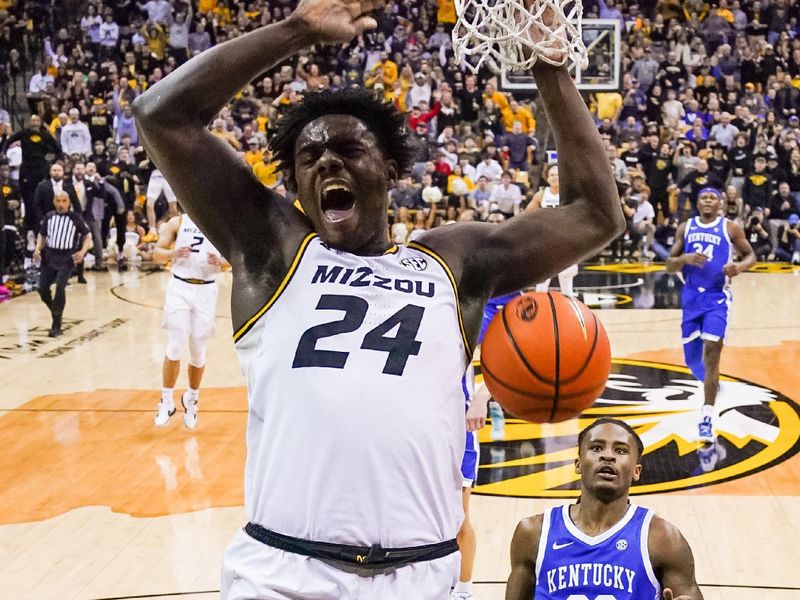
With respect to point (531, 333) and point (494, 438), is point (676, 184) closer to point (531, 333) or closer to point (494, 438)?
point (494, 438)

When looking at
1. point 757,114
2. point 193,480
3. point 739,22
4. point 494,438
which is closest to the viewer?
point 193,480

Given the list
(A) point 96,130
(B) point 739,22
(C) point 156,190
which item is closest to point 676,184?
(B) point 739,22

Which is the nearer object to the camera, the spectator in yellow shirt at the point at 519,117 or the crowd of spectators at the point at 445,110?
the crowd of spectators at the point at 445,110

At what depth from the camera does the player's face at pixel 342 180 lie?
8.26 ft

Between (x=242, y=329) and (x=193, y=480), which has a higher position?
(x=242, y=329)

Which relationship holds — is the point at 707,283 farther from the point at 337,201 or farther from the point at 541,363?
the point at 337,201

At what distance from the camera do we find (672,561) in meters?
4.02

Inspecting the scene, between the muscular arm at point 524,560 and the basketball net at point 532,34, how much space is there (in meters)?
2.02

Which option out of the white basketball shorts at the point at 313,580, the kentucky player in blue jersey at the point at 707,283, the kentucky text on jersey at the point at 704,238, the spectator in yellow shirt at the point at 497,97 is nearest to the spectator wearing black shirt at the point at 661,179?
the spectator in yellow shirt at the point at 497,97

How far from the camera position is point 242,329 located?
8.15 feet

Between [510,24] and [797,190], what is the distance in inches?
630

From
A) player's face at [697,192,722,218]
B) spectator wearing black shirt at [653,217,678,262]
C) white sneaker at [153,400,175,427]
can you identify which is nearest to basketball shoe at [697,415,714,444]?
player's face at [697,192,722,218]

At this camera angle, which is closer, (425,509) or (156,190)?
(425,509)

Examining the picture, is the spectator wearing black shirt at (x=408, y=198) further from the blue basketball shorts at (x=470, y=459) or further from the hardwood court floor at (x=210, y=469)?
the blue basketball shorts at (x=470, y=459)
